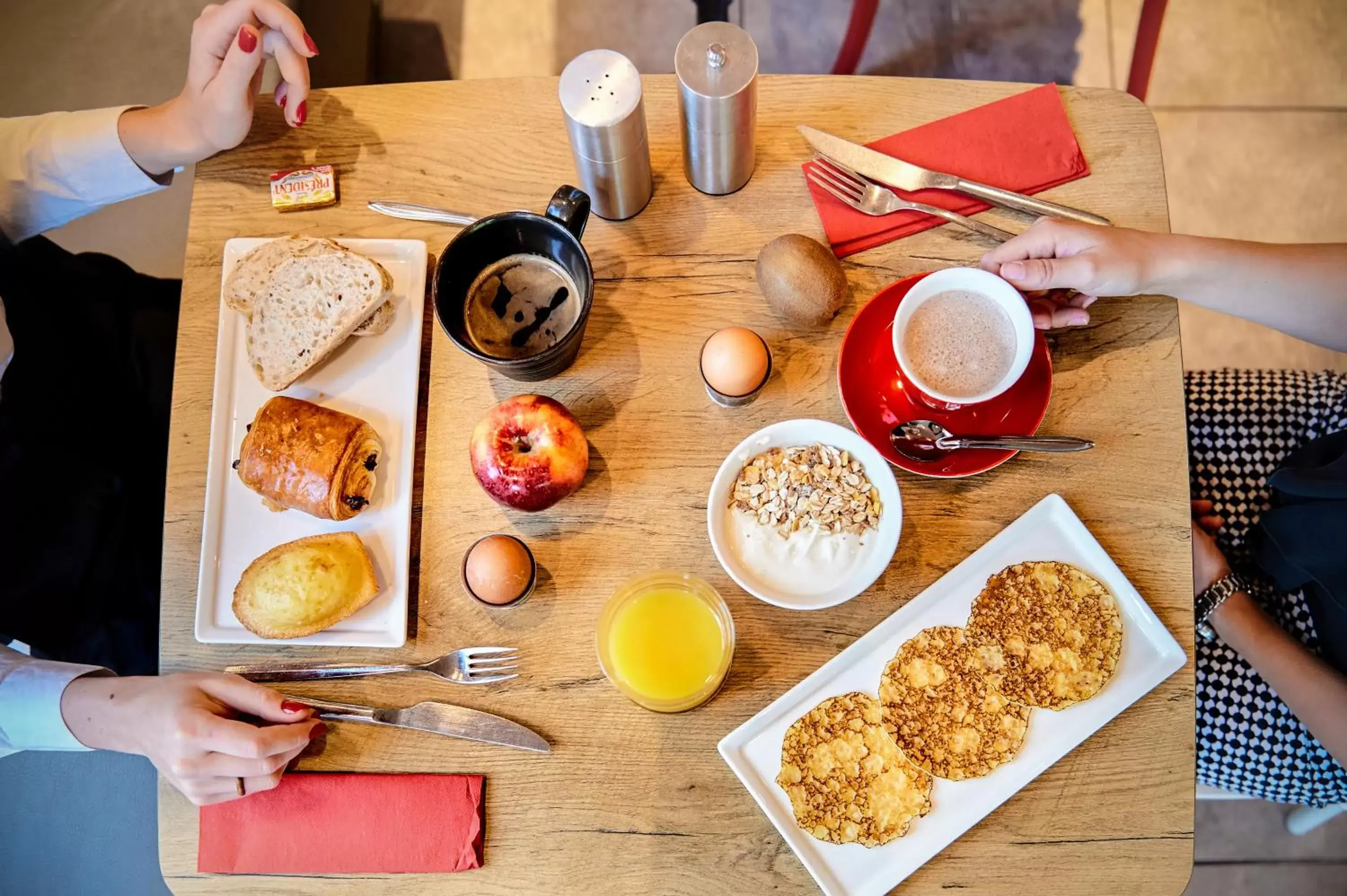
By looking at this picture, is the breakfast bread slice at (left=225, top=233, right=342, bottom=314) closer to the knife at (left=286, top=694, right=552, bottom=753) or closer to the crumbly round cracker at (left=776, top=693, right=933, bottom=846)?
the knife at (left=286, top=694, right=552, bottom=753)

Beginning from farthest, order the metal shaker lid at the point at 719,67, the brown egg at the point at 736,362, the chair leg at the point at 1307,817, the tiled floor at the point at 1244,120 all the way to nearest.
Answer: the tiled floor at the point at 1244,120 → the chair leg at the point at 1307,817 → the brown egg at the point at 736,362 → the metal shaker lid at the point at 719,67

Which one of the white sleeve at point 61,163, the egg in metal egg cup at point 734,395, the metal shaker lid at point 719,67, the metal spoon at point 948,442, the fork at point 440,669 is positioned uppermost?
the metal shaker lid at point 719,67

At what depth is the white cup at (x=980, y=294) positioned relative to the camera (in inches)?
37.7

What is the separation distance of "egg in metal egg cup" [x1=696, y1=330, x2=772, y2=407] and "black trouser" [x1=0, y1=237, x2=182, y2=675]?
0.81 m

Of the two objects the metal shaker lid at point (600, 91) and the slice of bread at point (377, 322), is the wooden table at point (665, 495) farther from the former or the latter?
the metal shaker lid at point (600, 91)

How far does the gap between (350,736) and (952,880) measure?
2.41 feet

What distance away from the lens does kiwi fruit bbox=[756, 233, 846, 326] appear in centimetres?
102

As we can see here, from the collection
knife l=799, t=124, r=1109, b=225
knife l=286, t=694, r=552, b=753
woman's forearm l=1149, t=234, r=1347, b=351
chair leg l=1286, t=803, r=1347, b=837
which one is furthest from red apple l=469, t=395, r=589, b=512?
chair leg l=1286, t=803, r=1347, b=837

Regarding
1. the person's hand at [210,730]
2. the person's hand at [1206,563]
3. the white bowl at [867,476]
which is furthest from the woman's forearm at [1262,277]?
the person's hand at [210,730]

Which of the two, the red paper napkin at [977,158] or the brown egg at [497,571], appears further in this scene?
the red paper napkin at [977,158]

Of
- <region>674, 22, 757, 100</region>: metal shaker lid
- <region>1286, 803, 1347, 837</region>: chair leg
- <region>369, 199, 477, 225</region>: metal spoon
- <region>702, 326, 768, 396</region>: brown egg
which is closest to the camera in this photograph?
<region>674, 22, 757, 100</region>: metal shaker lid

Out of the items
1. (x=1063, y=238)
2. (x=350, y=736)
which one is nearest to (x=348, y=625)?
(x=350, y=736)

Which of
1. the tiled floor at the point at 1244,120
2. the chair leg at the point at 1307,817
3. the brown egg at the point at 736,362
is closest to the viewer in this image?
the brown egg at the point at 736,362

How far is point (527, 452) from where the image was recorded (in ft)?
3.23
